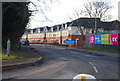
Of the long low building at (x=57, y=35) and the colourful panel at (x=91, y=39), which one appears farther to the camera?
the long low building at (x=57, y=35)

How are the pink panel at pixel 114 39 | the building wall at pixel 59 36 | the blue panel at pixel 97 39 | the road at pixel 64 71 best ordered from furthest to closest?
the building wall at pixel 59 36, the blue panel at pixel 97 39, the pink panel at pixel 114 39, the road at pixel 64 71

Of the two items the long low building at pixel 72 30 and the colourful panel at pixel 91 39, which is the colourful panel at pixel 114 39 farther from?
the long low building at pixel 72 30

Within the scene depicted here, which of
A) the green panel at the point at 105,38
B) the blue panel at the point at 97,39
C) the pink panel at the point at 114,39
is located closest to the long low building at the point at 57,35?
the blue panel at the point at 97,39

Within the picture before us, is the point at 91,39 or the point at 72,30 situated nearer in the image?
the point at 91,39

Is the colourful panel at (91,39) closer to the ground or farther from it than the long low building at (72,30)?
closer to the ground

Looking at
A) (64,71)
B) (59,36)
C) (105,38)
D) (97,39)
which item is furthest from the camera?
(59,36)

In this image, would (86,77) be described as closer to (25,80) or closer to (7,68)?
(25,80)

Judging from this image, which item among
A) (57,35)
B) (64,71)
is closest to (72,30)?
(57,35)

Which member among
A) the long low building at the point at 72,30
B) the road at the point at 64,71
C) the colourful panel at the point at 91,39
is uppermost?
the long low building at the point at 72,30

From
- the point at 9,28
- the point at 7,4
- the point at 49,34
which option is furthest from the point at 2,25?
the point at 49,34

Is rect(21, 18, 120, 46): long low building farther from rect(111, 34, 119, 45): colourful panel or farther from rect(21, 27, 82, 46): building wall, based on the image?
rect(111, 34, 119, 45): colourful panel

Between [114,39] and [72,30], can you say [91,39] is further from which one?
[72,30]

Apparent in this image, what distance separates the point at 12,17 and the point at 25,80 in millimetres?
15034

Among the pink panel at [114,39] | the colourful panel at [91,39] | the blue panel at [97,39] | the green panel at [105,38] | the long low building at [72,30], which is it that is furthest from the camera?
the long low building at [72,30]
